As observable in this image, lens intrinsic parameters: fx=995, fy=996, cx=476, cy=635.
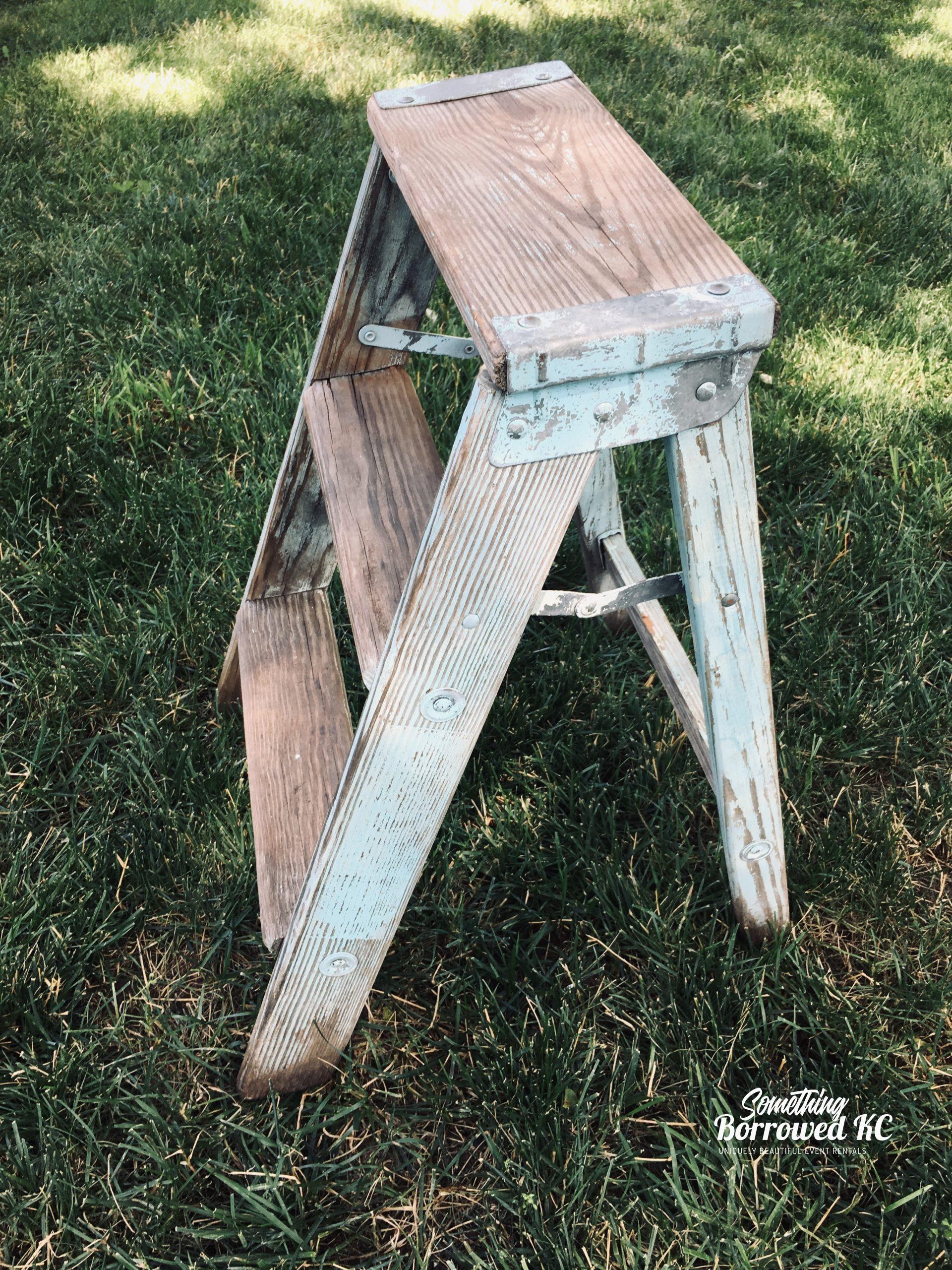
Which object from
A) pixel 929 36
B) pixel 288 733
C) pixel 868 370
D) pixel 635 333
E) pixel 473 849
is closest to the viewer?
pixel 635 333

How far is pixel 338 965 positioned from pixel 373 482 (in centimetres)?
72

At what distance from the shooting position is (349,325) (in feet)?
5.20

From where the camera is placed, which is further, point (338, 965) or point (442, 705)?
point (338, 965)

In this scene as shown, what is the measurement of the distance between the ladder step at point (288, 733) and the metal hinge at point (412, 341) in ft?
1.84

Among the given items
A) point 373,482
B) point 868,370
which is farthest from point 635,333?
point 868,370

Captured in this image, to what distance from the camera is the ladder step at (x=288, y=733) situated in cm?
158

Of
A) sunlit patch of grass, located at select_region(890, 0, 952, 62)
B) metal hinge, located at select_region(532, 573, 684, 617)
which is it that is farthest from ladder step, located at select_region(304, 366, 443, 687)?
sunlit patch of grass, located at select_region(890, 0, 952, 62)

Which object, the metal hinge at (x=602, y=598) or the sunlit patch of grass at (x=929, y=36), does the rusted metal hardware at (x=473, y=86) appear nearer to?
the metal hinge at (x=602, y=598)

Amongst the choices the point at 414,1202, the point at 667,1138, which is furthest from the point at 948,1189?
the point at 414,1202

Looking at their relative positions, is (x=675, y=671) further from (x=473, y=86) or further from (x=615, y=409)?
(x=473, y=86)

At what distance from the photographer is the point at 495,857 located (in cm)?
188

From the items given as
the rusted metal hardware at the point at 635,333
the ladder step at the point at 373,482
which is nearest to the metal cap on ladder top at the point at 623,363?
the rusted metal hardware at the point at 635,333

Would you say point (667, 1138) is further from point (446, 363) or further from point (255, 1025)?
point (446, 363)

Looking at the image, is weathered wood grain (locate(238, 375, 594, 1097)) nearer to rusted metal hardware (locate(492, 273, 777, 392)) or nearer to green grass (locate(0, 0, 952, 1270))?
rusted metal hardware (locate(492, 273, 777, 392))
